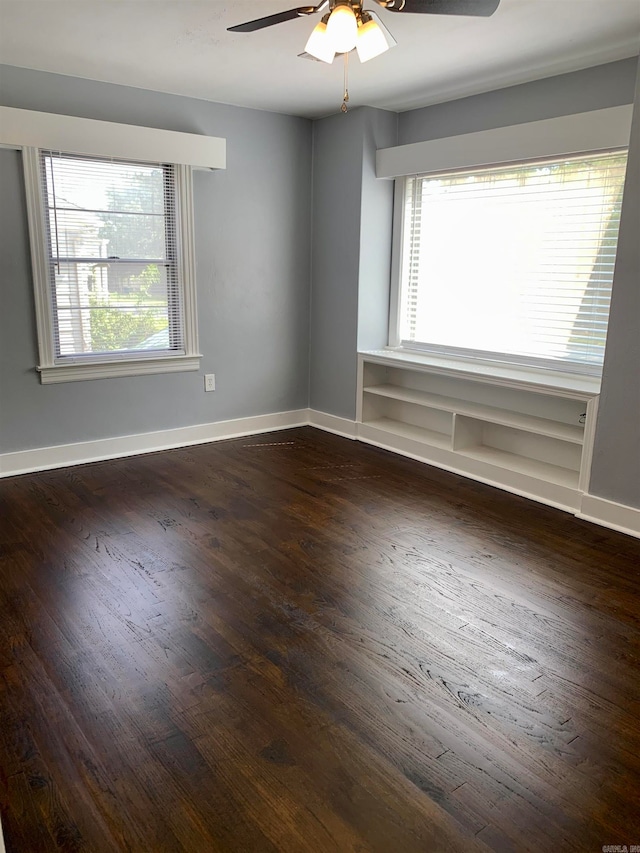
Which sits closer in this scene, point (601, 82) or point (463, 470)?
point (601, 82)

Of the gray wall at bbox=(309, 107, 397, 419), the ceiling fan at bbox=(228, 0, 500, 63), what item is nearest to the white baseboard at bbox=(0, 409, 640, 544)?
the gray wall at bbox=(309, 107, 397, 419)

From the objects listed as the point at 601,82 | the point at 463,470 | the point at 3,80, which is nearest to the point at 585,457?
the point at 463,470

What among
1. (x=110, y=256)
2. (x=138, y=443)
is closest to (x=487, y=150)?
(x=110, y=256)

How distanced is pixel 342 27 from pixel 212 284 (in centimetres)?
268

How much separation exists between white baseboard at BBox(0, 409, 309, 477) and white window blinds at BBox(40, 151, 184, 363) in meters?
0.59

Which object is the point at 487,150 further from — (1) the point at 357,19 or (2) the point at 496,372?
(1) the point at 357,19

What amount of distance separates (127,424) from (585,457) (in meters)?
3.00

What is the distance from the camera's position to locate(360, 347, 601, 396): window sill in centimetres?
359

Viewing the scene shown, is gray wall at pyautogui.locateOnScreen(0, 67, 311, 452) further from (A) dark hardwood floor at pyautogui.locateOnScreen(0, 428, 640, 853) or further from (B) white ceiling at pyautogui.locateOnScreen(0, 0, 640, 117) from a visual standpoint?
(A) dark hardwood floor at pyautogui.locateOnScreen(0, 428, 640, 853)

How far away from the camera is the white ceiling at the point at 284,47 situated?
110 inches

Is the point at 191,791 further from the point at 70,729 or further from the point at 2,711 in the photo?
the point at 2,711

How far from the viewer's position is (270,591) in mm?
2662

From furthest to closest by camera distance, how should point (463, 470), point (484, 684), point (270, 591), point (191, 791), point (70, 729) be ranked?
point (463, 470), point (270, 591), point (484, 684), point (70, 729), point (191, 791)

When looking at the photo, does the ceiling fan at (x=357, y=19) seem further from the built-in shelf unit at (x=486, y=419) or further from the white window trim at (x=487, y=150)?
the built-in shelf unit at (x=486, y=419)
